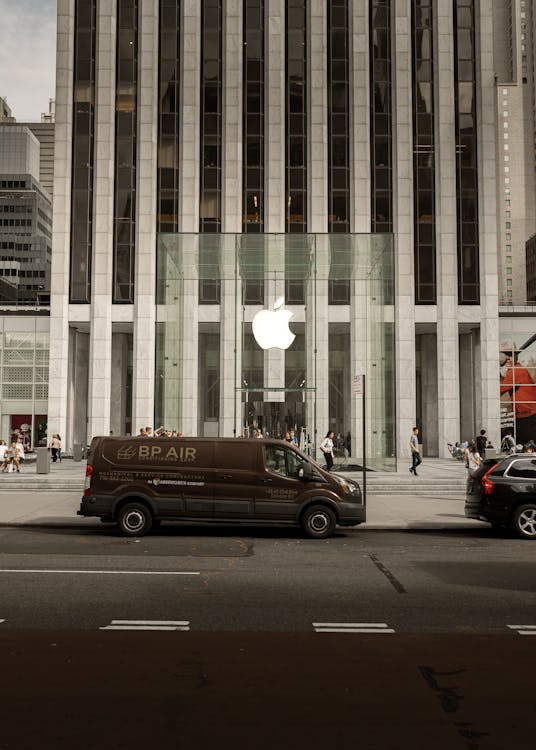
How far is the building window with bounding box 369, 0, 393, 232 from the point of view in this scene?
43.6 metres

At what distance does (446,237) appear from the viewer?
42.8 meters

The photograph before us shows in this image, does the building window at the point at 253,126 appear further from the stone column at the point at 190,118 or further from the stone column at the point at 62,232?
the stone column at the point at 62,232

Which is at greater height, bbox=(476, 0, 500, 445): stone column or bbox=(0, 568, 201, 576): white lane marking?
bbox=(476, 0, 500, 445): stone column

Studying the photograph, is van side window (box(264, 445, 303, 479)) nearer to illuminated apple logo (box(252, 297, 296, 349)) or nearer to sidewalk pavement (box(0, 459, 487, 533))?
sidewalk pavement (box(0, 459, 487, 533))

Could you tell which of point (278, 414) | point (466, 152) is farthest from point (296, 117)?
point (278, 414)

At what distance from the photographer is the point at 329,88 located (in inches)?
1729

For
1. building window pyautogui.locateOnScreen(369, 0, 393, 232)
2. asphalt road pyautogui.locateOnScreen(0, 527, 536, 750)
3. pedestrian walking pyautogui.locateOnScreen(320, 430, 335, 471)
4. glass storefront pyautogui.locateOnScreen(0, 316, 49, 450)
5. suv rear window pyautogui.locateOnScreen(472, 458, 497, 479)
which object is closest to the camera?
asphalt road pyautogui.locateOnScreen(0, 527, 536, 750)

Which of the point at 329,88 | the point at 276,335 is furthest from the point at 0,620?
the point at 329,88

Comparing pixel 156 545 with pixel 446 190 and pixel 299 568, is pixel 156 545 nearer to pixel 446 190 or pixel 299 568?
pixel 299 568

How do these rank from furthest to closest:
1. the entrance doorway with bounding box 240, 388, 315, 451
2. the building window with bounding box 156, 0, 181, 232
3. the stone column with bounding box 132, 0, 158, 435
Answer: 1. the building window with bounding box 156, 0, 181, 232
2. the stone column with bounding box 132, 0, 158, 435
3. the entrance doorway with bounding box 240, 388, 315, 451

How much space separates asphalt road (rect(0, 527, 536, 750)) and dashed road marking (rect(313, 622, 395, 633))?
0.13 ft

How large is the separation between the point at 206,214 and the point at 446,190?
542 inches

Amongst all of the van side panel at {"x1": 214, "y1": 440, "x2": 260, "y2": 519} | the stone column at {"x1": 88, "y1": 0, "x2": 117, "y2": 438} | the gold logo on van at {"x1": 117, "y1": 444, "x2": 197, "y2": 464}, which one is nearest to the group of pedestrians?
the stone column at {"x1": 88, "y1": 0, "x2": 117, "y2": 438}

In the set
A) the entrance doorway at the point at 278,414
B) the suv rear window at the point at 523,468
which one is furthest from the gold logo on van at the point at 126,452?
the entrance doorway at the point at 278,414
